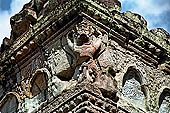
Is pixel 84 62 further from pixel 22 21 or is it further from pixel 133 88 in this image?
pixel 22 21

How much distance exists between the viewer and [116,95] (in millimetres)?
4625

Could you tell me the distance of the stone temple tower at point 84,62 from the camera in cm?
459

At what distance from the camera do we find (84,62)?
15.4ft

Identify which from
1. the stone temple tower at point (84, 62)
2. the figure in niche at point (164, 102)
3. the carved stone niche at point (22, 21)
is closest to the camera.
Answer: the stone temple tower at point (84, 62)

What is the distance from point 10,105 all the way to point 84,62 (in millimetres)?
1380

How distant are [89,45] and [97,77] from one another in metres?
0.39

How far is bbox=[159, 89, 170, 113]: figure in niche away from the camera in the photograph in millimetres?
5355

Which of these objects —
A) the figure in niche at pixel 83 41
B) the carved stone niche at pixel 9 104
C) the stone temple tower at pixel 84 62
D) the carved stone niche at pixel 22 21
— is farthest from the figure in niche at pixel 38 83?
the carved stone niche at pixel 22 21

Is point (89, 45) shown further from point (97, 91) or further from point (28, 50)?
point (28, 50)

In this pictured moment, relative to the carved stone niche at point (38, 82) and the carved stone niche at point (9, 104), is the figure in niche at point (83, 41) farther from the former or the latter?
the carved stone niche at point (9, 104)

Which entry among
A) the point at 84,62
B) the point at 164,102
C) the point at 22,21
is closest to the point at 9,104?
the point at 22,21

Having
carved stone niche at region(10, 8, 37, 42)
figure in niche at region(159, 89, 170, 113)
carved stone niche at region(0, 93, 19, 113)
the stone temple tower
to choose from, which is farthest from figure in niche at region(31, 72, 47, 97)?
figure in niche at region(159, 89, 170, 113)

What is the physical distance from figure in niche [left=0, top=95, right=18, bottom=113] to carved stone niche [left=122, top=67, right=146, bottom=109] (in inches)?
54.6

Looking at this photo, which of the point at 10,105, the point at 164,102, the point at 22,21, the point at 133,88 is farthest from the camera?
the point at 22,21
